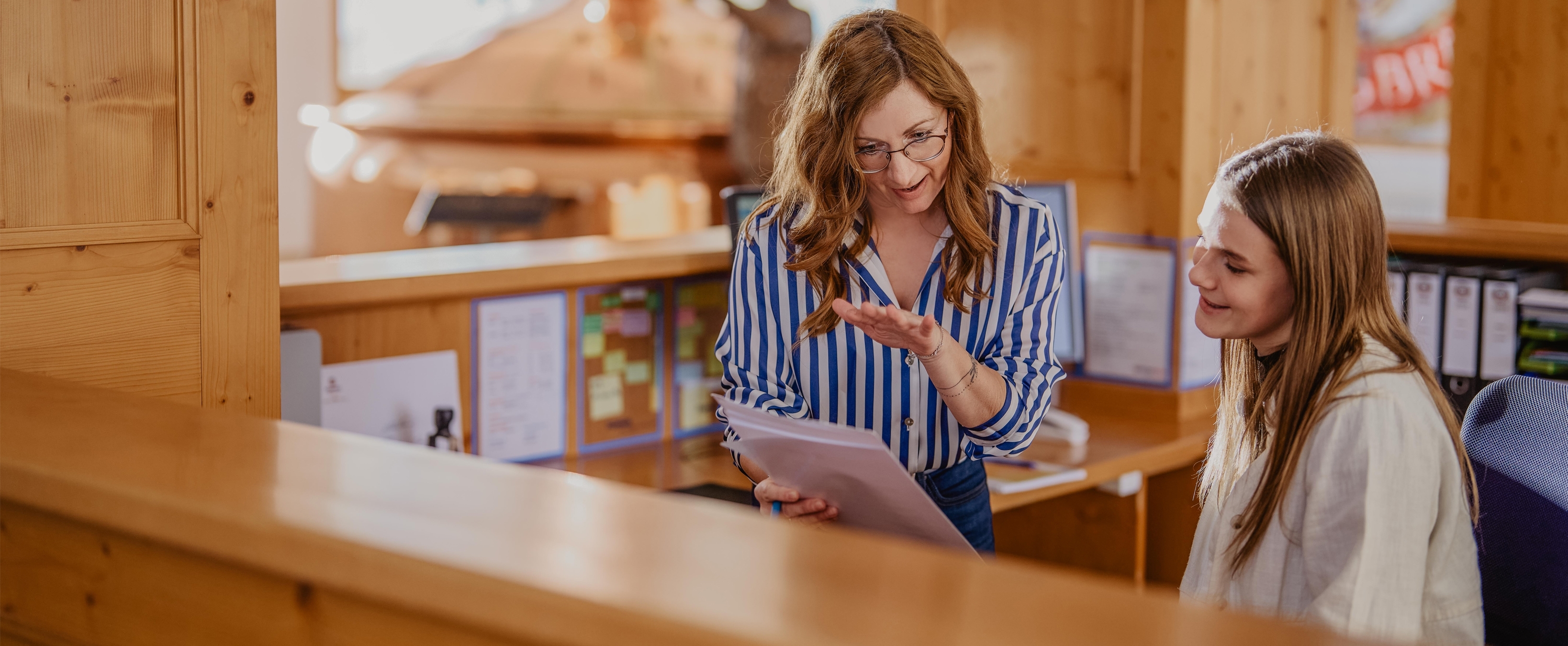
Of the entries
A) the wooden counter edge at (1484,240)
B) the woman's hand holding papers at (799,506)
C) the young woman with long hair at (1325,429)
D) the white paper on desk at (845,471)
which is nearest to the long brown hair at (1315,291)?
the young woman with long hair at (1325,429)

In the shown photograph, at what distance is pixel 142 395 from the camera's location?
146 centimetres

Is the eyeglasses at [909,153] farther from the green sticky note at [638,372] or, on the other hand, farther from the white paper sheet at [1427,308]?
the white paper sheet at [1427,308]

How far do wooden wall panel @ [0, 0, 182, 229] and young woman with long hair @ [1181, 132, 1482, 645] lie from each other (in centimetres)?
115

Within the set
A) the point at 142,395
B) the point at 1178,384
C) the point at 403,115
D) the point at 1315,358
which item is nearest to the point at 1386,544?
the point at 1315,358

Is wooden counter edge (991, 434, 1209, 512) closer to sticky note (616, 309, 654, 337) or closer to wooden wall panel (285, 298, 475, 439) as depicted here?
sticky note (616, 309, 654, 337)

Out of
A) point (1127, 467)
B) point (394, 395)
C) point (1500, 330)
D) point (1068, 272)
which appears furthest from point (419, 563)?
point (1500, 330)

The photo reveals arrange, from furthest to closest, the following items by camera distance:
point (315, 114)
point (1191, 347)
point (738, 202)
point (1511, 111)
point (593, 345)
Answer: point (315, 114) < point (1511, 111) < point (1191, 347) < point (738, 202) < point (593, 345)

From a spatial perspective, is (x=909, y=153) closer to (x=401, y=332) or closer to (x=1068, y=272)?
(x=401, y=332)

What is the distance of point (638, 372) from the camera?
2.63 meters

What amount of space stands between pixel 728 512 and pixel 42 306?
94cm

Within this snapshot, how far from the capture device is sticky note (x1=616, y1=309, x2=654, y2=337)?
102 inches

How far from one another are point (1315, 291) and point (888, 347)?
1.93ft

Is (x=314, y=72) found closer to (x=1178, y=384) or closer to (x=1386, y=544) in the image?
(x=1178, y=384)

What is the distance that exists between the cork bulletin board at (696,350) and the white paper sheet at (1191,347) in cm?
101
